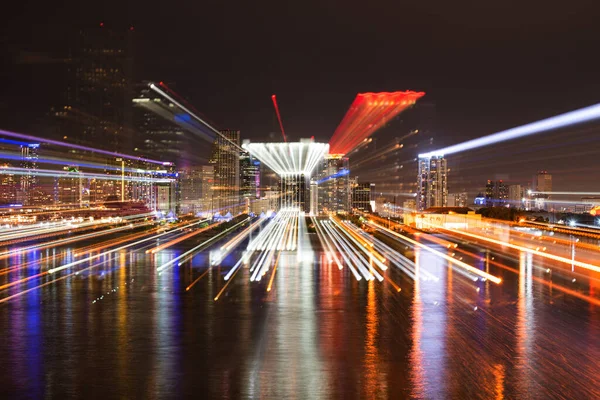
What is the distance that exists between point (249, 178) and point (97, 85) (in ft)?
118

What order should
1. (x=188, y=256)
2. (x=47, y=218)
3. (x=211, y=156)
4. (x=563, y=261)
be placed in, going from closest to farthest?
(x=563, y=261) → (x=188, y=256) → (x=47, y=218) → (x=211, y=156)

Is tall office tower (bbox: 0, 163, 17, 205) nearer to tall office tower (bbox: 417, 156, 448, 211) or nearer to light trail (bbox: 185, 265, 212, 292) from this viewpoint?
light trail (bbox: 185, 265, 212, 292)

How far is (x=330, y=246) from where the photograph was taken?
27.9 m

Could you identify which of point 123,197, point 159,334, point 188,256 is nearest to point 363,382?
point 159,334

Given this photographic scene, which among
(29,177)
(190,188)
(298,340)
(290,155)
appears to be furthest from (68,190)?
(298,340)

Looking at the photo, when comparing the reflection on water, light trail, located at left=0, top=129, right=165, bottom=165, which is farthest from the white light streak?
the reflection on water

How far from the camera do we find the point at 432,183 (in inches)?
3226

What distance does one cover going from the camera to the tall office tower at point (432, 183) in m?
81.6

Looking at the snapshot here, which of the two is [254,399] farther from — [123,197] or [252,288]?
[123,197]

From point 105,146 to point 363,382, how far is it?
47964 millimetres

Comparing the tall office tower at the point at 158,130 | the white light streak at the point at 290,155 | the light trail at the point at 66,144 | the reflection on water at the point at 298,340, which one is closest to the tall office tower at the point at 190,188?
the tall office tower at the point at 158,130

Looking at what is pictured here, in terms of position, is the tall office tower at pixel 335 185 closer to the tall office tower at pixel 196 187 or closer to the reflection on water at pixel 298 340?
the tall office tower at pixel 196 187

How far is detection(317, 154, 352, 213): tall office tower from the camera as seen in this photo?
234 feet

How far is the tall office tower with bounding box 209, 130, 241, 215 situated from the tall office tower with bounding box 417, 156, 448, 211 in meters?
23.2
